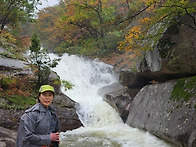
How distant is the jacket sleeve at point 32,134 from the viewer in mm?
2098

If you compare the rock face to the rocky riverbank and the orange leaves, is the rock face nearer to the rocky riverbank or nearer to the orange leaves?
the orange leaves

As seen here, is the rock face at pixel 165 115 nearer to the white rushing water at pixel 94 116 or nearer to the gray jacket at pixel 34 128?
the white rushing water at pixel 94 116

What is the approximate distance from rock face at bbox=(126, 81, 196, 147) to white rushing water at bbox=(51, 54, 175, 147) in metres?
0.35

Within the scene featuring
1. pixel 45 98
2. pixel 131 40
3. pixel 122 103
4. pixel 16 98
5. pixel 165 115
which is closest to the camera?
pixel 45 98

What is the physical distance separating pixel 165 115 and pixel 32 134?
482 centimetres

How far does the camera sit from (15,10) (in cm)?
1199

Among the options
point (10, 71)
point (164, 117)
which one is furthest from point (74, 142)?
point (10, 71)

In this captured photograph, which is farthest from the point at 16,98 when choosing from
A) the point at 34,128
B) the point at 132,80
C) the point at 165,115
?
the point at 132,80

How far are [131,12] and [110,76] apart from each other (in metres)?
11.3

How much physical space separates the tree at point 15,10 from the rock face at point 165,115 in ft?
31.1

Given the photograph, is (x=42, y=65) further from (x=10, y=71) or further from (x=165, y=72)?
(x=165, y=72)

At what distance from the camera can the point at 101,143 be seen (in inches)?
239

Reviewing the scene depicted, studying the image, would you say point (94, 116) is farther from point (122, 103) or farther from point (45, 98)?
point (45, 98)

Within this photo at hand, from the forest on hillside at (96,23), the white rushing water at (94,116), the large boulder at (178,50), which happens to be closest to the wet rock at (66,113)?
the white rushing water at (94,116)
